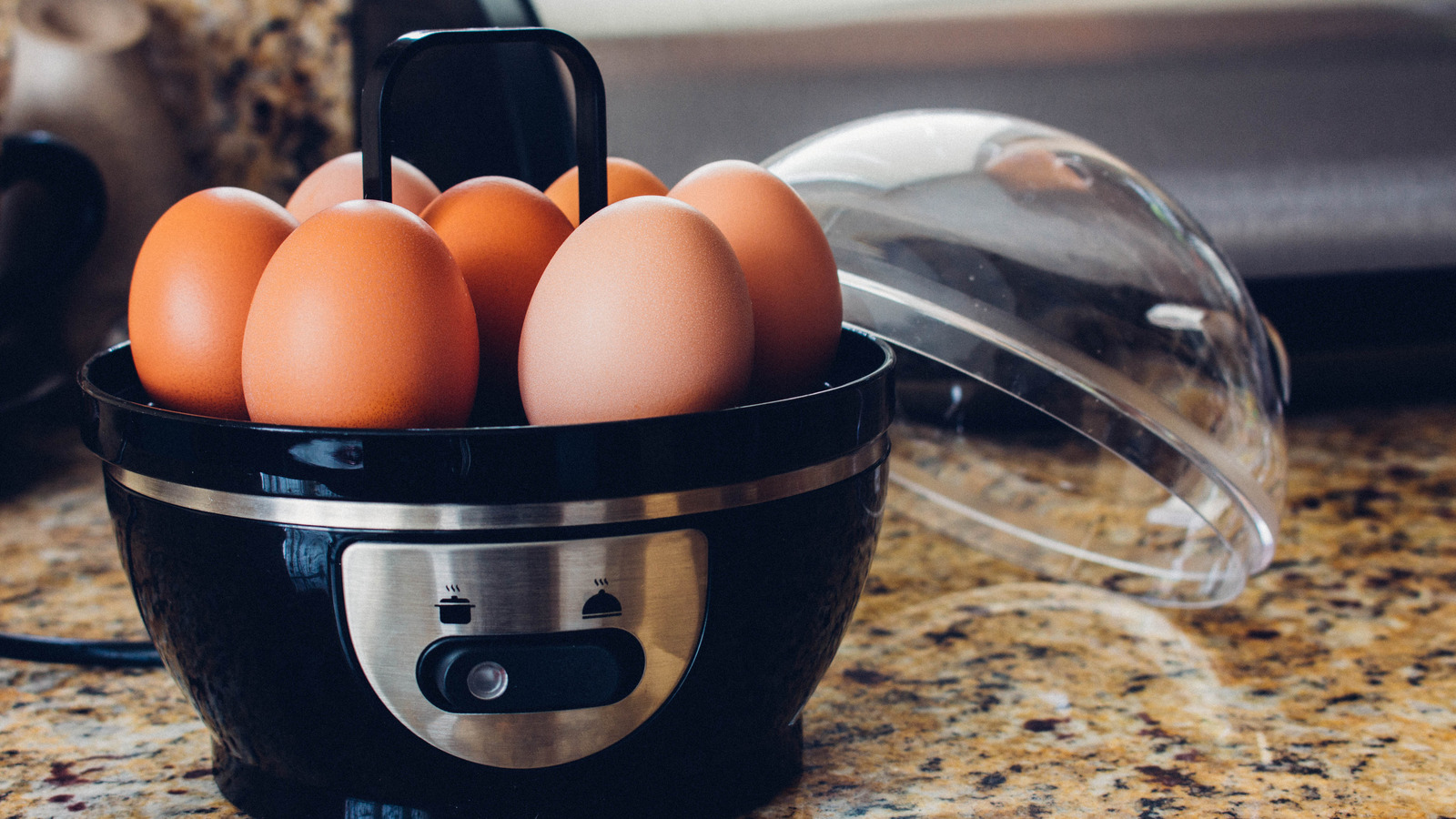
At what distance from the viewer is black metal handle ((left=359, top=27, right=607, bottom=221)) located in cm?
39

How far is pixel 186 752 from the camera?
20.1 inches

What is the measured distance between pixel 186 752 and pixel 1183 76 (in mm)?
1019

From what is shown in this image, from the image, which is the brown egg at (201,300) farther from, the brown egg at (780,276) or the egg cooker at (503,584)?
the brown egg at (780,276)

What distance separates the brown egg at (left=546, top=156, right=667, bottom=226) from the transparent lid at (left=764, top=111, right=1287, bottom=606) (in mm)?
109

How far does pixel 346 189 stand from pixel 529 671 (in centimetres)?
24

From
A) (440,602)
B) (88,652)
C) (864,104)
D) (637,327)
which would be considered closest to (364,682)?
(440,602)

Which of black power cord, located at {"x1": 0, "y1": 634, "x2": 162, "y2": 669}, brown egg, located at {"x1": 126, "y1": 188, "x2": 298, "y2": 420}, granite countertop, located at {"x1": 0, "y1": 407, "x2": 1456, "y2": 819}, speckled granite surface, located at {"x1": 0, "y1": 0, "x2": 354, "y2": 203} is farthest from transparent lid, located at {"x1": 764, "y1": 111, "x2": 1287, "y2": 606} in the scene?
speckled granite surface, located at {"x1": 0, "y1": 0, "x2": 354, "y2": 203}

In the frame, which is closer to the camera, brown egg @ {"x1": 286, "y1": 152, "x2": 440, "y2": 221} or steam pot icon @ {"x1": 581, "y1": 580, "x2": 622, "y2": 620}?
steam pot icon @ {"x1": 581, "y1": 580, "x2": 622, "y2": 620}

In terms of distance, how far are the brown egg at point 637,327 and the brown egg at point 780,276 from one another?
0.14ft

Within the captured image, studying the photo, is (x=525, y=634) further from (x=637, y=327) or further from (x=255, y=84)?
(x=255, y=84)

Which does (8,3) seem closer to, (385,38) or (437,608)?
(385,38)

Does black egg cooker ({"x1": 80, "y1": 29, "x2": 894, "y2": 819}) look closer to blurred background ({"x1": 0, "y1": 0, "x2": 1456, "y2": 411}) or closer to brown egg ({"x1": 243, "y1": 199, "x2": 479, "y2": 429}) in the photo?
brown egg ({"x1": 243, "y1": 199, "x2": 479, "y2": 429})

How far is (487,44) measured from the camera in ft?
1.40

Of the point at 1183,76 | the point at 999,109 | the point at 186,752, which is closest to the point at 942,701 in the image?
the point at 186,752
